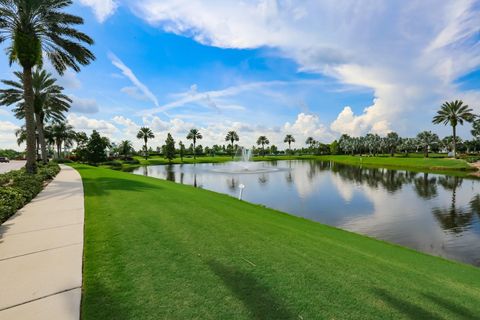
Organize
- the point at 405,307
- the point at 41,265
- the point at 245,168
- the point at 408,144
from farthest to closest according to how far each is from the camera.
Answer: the point at 408,144 → the point at 245,168 → the point at 41,265 → the point at 405,307

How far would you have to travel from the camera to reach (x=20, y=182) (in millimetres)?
13023

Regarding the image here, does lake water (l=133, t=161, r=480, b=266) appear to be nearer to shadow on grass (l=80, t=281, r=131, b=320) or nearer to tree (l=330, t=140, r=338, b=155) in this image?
shadow on grass (l=80, t=281, r=131, b=320)

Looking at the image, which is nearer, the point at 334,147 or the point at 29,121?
the point at 29,121

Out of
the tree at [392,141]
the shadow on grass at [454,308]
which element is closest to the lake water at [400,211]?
the shadow on grass at [454,308]

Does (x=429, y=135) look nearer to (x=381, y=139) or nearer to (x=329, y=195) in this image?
(x=381, y=139)

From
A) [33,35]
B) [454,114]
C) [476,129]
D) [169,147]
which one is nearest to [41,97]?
[33,35]

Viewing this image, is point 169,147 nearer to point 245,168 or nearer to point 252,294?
point 245,168

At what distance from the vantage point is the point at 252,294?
14.6ft

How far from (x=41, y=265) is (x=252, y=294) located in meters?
4.06

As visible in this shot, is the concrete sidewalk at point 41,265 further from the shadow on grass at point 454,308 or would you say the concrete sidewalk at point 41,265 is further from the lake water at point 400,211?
the lake water at point 400,211

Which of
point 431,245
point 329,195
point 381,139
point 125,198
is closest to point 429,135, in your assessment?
point 381,139

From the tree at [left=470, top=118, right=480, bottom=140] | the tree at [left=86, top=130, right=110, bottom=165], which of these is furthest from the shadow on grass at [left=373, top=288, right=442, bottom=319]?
the tree at [left=470, top=118, right=480, bottom=140]

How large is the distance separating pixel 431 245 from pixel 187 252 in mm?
12191

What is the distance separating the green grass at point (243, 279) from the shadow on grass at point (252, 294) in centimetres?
2
